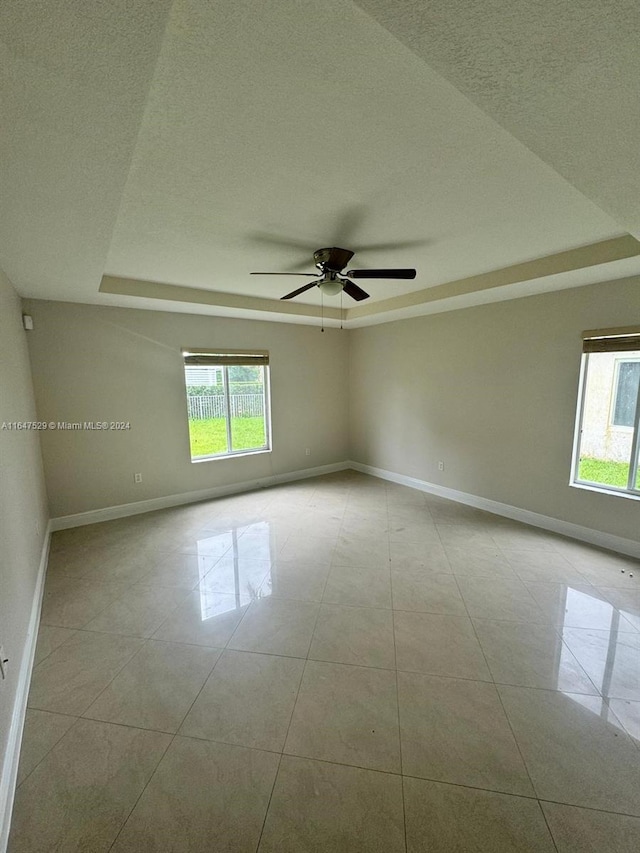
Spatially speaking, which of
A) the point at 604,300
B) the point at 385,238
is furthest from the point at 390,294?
the point at 604,300

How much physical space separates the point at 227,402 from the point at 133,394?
112cm

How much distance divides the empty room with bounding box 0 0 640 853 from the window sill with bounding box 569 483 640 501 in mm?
21

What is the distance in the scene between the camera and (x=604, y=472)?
3053 millimetres

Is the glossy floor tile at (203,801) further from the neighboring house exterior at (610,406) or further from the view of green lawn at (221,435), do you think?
the neighboring house exterior at (610,406)

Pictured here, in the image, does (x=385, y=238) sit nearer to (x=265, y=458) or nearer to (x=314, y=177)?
(x=314, y=177)

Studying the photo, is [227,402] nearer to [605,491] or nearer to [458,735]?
[458,735]

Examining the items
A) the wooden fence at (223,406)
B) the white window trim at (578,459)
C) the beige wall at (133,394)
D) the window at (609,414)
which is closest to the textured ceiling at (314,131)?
the window at (609,414)

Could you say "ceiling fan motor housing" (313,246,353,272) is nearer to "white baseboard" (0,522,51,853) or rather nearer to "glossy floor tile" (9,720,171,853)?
"glossy floor tile" (9,720,171,853)

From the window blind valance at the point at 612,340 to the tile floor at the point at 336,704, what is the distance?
176 cm

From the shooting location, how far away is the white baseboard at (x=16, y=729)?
116 cm

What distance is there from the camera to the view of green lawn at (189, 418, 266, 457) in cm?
432

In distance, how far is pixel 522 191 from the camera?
174cm

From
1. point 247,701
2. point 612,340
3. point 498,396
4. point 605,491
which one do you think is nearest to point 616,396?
point 612,340


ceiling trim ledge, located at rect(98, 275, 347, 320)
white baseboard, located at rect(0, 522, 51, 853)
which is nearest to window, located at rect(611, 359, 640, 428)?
ceiling trim ledge, located at rect(98, 275, 347, 320)
